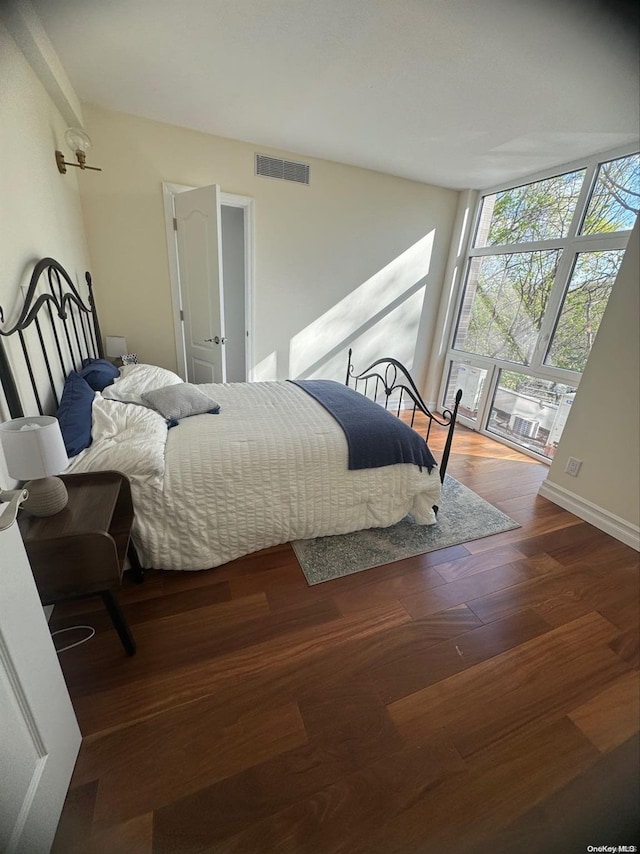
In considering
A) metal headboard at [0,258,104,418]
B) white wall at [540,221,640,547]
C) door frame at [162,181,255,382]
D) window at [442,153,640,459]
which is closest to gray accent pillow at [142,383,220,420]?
metal headboard at [0,258,104,418]

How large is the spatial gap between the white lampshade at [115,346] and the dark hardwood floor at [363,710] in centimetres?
190

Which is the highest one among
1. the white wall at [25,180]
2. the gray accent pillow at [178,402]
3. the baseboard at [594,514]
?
the white wall at [25,180]

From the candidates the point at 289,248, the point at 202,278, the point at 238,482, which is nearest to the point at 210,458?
the point at 238,482

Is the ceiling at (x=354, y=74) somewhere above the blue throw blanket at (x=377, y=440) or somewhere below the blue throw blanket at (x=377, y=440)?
above

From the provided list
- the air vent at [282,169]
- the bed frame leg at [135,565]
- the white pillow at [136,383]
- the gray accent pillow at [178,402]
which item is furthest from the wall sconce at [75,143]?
the bed frame leg at [135,565]

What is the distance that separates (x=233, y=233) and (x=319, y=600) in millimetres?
3698

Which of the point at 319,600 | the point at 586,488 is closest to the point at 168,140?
the point at 319,600

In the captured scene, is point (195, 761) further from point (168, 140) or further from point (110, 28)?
point (168, 140)

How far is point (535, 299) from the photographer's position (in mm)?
2850

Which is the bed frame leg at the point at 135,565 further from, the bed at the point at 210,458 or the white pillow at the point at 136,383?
the white pillow at the point at 136,383

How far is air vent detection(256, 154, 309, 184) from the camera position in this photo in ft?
8.79

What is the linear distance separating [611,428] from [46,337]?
8.93ft

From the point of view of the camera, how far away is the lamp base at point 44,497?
0.99 meters

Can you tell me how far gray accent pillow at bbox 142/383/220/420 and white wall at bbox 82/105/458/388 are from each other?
3.79 feet
